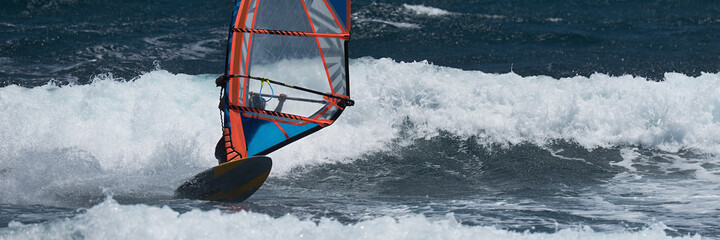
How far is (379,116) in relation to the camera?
13398 millimetres

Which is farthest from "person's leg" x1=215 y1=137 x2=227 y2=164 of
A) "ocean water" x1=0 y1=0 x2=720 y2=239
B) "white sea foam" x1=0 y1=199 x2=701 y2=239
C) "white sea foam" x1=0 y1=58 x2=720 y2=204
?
"white sea foam" x1=0 y1=199 x2=701 y2=239

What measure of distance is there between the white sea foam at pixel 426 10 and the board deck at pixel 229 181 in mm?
11594

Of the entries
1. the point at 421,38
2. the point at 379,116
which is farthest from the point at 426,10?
the point at 379,116

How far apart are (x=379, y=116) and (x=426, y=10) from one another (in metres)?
7.57

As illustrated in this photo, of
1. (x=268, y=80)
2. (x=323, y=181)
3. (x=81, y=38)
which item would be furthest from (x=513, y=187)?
(x=81, y=38)

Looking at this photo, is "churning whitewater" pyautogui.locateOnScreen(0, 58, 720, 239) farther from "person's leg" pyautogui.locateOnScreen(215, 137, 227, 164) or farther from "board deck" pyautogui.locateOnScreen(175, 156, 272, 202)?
"person's leg" pyautogui.locateOnScreen(215, 137, 227, 164)

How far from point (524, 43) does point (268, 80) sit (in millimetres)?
10160

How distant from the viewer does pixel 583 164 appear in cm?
1220

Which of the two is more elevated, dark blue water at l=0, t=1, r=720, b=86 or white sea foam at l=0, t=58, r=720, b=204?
dark blue water at l=0, t=1, r=720, b=86

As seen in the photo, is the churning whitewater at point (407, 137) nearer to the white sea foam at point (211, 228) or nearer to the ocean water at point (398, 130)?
the ocean water at point (398, 130)

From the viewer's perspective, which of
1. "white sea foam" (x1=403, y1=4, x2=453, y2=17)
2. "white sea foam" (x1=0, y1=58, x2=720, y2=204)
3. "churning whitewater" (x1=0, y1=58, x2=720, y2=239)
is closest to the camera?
"churning whitewater" (x1=0, y1=58, x2=720, y2=239)

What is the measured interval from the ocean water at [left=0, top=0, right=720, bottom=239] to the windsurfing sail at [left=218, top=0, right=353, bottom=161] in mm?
917

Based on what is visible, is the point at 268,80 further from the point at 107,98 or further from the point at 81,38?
the point at 81,38

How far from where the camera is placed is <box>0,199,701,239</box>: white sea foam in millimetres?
6934
